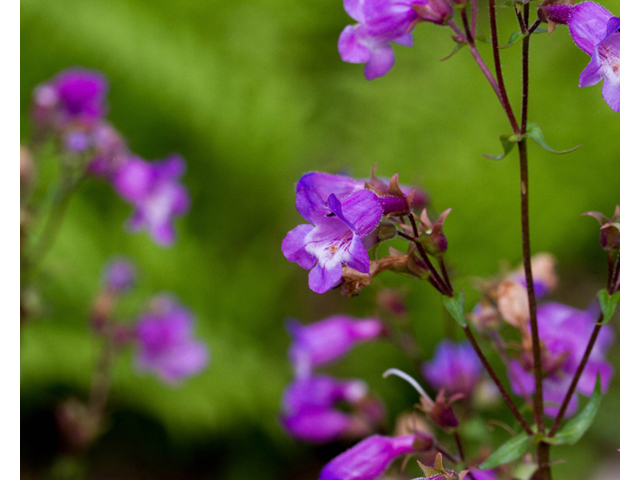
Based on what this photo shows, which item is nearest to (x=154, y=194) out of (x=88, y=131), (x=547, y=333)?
(x=88, y=131)

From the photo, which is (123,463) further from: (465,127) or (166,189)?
(465,127)

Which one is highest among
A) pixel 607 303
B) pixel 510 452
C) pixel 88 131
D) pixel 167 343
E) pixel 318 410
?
pixel 88 131

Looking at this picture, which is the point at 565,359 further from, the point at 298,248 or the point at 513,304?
the point at 298,248

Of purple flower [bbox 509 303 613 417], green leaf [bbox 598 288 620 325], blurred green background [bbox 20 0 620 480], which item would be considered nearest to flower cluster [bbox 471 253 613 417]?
purple flower [bbox 509 303 613 417]

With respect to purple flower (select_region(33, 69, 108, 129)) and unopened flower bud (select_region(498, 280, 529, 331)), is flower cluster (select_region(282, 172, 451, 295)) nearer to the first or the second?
unopened flower bud (select_region(498, 280, 529, 331))

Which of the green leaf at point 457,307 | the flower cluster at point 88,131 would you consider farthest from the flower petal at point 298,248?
the flower cluster at point 88,131
